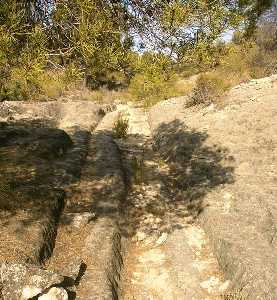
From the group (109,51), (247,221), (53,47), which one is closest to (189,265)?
(247,221)

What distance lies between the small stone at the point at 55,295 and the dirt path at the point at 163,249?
1143 mm

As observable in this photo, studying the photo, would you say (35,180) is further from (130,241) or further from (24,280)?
(24,280)

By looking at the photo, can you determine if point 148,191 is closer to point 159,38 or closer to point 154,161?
point 154,161

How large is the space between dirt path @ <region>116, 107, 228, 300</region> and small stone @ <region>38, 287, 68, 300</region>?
1143mm

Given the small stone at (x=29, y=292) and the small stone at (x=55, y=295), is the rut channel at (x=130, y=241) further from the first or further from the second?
the small stone at (x=29, y=292)

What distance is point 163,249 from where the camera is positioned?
8070 mm

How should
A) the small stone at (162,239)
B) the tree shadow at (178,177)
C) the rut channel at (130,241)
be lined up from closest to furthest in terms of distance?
the rut channel at (130,241) < the small stone at (162,239) < the tree shadow at (178,177)

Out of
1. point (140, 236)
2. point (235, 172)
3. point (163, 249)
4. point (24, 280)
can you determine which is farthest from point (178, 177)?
point (24, 280)

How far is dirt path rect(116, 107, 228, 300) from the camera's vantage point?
22.6 feet

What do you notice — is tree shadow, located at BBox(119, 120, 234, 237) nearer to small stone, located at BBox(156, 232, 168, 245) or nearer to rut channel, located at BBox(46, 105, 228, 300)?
rut channel, located at BBox(46, 105, 228, 300)

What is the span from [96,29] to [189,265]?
402cm

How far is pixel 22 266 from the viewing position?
241 inches

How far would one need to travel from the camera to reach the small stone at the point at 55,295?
5931mm

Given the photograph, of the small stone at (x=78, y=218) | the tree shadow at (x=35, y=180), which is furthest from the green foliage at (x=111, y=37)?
the small stone at (x=78, y=218)
